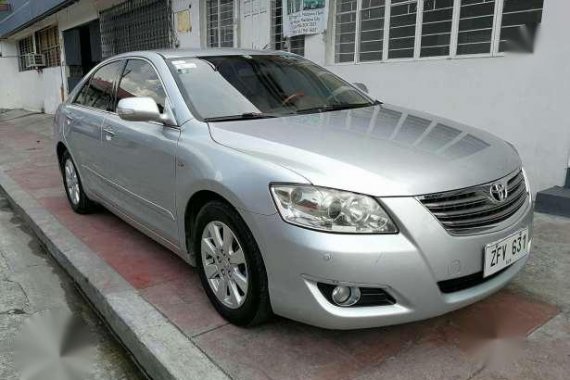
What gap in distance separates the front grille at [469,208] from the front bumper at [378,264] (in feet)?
0.15

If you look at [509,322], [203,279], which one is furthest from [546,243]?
[203,279]

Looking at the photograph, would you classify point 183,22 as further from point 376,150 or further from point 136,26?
point 376,150

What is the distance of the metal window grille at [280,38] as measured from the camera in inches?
303

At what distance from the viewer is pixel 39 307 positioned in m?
3.43

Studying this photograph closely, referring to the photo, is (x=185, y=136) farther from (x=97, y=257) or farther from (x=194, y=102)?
(x=97, y=257)

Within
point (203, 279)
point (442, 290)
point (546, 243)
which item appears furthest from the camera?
point (546, 243)

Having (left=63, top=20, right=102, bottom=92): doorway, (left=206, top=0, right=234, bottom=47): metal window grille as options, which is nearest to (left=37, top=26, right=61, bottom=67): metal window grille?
(left=63, top=20, right=102, bottom=92): doorway

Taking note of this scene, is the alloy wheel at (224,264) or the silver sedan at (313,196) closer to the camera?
the silver sedan at (313,196)

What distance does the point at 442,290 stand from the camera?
7.72 feet

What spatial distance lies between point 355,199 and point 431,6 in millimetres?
4319

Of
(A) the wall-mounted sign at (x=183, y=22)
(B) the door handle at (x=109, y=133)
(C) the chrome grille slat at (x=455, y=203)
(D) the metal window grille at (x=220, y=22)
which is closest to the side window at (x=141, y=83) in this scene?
(B) the door handle at (x=109, y=133)

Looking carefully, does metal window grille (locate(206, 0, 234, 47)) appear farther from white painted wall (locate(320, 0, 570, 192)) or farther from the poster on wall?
white painted wall (locate(320, 0, 570, 192))

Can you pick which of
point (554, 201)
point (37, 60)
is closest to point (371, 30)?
point (554, 201)

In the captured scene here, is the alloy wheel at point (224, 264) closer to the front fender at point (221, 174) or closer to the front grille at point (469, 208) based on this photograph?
the front fender at point (221, 174)
